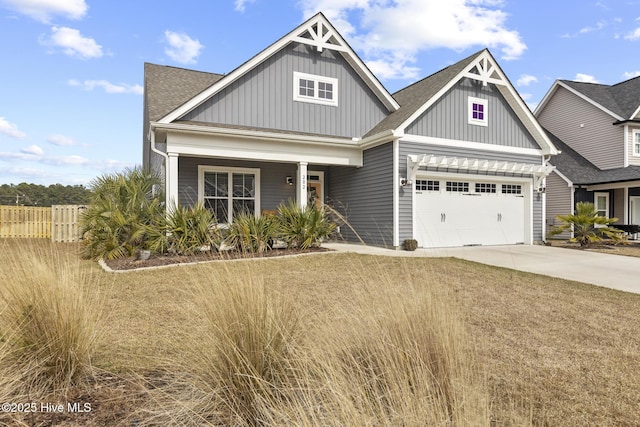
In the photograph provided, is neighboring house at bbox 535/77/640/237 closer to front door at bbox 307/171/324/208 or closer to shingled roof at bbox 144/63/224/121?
front door at bbox 307/171/324/208

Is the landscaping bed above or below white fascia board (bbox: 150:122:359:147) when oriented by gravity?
below

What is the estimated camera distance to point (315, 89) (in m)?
13.2

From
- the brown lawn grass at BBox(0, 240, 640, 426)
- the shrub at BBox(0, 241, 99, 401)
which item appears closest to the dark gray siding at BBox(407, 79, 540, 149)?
the brown lawn grass at BBox(0, 240, 640, 426)

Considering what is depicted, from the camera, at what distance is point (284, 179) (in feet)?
45.6

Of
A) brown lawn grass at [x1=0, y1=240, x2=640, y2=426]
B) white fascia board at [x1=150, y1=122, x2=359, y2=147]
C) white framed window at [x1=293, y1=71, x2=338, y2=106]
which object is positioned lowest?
brown lawn grass at [x1=0, y1=240, x2=640, y2=426]

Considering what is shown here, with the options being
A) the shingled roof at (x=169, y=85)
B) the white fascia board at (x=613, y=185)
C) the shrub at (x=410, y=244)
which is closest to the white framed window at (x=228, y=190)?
the shingled roof at (x=169, y=85)

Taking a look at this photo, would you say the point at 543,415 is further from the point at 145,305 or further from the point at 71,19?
the point at 71,19

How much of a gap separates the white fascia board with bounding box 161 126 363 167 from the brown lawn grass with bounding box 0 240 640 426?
188 inches

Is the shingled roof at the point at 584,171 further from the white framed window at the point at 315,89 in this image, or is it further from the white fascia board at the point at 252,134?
the white framed window at the point at 315,89

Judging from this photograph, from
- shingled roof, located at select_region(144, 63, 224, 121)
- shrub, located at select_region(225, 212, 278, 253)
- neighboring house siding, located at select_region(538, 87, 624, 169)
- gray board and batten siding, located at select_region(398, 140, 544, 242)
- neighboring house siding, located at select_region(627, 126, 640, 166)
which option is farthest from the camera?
neighboring house siding, located at select_region(538, 87, 624, 169)

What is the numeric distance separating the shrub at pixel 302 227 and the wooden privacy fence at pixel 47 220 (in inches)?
382

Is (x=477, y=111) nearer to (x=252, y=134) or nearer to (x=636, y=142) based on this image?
(x=252, y=134)

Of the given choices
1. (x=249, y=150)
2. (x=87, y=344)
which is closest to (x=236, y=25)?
(x=249, y=150)

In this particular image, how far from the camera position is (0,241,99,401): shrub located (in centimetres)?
240
